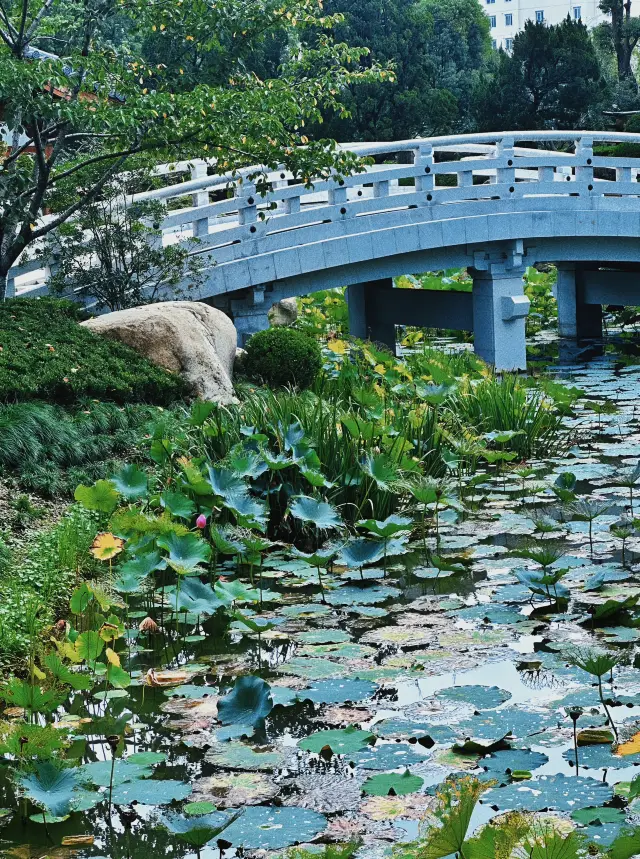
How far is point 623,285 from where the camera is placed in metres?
13.5

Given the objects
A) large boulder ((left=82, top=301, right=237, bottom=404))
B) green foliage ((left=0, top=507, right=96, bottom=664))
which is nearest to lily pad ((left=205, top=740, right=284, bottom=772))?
green foliage ((left=0, top=507, right=96, bottom=664))

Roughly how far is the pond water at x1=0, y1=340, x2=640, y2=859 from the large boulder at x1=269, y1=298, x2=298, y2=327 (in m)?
8.01

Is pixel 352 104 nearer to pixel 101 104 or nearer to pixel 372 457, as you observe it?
pixel 101 104

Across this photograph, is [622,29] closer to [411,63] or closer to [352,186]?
[411,63]

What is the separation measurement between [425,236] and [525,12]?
53.8 m

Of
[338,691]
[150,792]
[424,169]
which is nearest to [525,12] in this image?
[424,169]

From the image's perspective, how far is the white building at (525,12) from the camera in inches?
2301

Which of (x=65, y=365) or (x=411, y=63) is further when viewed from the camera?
(x=411, y=63)

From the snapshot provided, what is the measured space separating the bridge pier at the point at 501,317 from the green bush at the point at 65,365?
16.6 feet

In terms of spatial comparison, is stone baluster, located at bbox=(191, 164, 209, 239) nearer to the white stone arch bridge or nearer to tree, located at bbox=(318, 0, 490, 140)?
the white stone arch bridge

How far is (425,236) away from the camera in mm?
11922

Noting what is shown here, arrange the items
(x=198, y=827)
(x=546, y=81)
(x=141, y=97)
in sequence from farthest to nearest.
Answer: (x=546, y=81) < (x=141, y=97) < (x=198, y=827)

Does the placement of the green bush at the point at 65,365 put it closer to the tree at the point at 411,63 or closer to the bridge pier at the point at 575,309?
the bridge pier at the point at 575,309

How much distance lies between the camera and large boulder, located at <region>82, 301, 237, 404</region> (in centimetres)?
836
